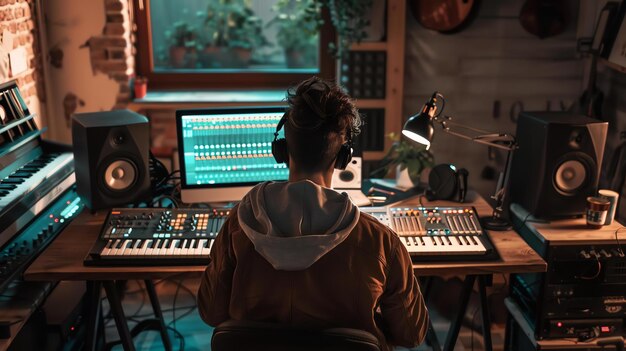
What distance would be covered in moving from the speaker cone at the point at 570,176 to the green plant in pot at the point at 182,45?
7.19ft

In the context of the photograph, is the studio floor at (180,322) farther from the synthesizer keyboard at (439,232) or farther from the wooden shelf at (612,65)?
the wooden shelf at (612,65)

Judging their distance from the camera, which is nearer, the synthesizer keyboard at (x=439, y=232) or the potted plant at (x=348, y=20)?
the synthesizer keyboard at (x=439, y=232)

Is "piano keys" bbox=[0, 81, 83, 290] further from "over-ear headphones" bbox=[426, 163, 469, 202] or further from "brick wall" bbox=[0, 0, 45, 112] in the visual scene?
"over-ear headphones" bbox=[426, 163, 469, 202]

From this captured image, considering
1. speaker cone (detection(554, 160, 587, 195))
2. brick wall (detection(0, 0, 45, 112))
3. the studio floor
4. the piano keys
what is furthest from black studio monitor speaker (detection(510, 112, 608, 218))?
brick wall (detection(0, 0, 45, 112))

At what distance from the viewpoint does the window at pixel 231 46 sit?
3.78 m

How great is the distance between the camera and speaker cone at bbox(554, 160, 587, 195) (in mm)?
2535

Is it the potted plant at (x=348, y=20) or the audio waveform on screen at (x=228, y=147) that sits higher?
the potted plant at (x=348, y=20)

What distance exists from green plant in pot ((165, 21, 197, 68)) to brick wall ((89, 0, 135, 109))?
0.36 metres

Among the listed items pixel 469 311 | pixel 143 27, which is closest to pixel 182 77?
pixel 143 27

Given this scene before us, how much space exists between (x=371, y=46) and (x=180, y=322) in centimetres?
163

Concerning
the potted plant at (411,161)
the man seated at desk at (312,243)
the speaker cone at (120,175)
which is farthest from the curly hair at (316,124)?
the potted plant at (411,161)

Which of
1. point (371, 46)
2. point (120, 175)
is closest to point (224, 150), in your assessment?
point (120, 175)

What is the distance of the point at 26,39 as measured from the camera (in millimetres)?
3197

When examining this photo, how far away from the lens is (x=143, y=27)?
366 centimetres
